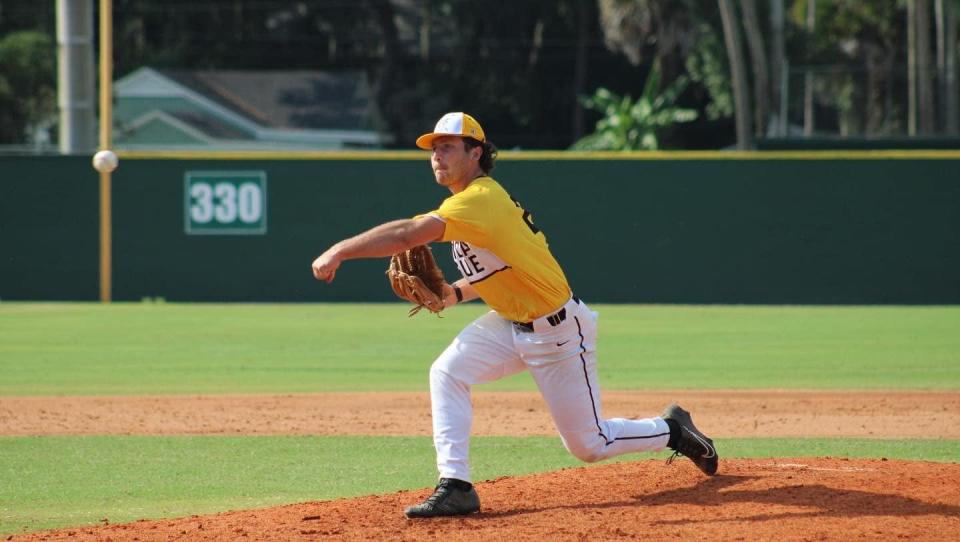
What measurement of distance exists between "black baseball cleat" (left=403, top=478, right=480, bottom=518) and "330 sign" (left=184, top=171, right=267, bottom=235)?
15462mm

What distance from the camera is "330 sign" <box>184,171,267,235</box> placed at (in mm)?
21172

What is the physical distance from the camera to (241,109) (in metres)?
44.7

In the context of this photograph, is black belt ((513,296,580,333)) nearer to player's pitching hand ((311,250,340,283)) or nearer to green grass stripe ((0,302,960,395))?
player's pitching hand ((311,250,340,283))

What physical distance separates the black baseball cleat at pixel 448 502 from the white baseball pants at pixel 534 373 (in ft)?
0.13

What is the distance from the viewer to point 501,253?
20.0ft

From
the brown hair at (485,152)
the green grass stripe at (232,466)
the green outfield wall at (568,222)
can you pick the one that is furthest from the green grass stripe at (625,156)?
the brown hair at (485,152)

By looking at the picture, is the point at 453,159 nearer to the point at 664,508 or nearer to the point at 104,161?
the point at 664,508

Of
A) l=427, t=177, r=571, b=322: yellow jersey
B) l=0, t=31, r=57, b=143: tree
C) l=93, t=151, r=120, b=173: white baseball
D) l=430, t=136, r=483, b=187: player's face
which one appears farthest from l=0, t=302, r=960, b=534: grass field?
l=0, t=31, r=57, b=143: tree

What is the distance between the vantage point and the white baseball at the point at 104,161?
2083cm

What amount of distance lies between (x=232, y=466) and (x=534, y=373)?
101 inches

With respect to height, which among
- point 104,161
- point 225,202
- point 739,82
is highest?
point 739,82

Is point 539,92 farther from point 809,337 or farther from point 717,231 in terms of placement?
point 809,337

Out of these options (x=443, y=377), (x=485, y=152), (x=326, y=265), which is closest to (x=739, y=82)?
(x=485, y=152)

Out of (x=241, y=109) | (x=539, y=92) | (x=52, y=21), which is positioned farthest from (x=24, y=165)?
(x=539, y=92)
